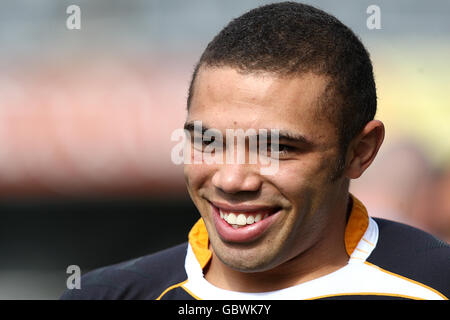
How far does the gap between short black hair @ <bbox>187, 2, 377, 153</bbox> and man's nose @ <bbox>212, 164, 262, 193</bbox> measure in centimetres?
29

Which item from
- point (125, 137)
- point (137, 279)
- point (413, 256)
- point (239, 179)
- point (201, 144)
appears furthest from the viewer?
point (125, 137)

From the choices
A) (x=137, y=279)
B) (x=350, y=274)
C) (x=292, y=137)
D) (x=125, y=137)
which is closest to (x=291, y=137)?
(x=292, y=137)

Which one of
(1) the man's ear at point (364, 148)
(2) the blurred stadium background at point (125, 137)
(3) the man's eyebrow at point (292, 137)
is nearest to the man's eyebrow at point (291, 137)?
(3) the man's eyebrow at point (292, 137)

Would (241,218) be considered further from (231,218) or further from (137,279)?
(137,279)

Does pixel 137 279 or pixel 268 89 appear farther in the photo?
pixel 137 279

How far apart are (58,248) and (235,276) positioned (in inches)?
223

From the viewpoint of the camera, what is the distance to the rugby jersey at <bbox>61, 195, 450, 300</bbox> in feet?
6.70

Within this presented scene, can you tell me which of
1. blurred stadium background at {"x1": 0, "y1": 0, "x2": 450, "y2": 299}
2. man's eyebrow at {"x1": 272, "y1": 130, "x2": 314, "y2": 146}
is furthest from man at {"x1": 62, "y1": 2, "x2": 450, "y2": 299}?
blurred stadium background at {"x1": 0, "y1": 0, "x2": 450, "y2": 299}

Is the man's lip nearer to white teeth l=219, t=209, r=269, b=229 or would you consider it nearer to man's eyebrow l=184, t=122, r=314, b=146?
white teeth l=219, t=209, r=269, b=229

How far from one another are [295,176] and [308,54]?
0.38 meters

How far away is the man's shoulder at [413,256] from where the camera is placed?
6.71 ft

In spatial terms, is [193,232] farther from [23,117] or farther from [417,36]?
[417,36]

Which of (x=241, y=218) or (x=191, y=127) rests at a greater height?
(x=191, y=127)

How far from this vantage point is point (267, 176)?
75.0 inches
